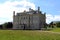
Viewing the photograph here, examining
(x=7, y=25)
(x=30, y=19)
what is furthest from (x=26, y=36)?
(x=7, y=25)

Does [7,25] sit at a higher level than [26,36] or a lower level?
lower

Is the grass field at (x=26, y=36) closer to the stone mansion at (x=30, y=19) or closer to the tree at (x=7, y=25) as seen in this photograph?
the stone mansion at (x=30, y=19)

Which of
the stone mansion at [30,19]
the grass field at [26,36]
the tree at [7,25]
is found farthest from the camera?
the tree at [7,25]

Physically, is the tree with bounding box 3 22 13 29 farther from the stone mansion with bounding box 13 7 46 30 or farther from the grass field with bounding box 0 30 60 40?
the grass field with bounding box 0 30 60 40

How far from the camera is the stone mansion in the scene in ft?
317

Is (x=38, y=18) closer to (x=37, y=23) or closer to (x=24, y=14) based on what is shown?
(x=37, y=23)

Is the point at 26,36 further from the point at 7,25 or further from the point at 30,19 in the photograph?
the point at 7,25

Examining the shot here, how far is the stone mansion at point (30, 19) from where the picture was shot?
96.8m

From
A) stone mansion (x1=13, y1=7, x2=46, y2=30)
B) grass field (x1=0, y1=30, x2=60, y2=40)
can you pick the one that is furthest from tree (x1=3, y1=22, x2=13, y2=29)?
grass field (x1=0, y1=30, x2=60, y2=40)

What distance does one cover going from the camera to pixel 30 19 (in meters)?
100

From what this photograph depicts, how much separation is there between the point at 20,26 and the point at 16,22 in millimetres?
3562

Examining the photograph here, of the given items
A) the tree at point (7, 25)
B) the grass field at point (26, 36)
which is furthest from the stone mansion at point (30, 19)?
the grass field at point (26, 36)

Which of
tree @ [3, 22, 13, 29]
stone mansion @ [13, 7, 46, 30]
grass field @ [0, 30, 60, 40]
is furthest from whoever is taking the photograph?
tree @ [3, 22, 13, 29]

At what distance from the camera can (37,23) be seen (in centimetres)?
9675
